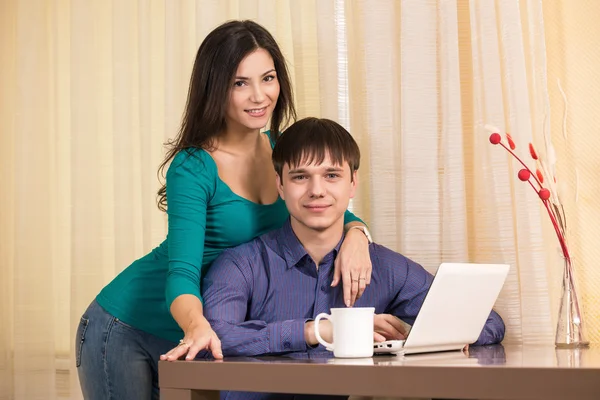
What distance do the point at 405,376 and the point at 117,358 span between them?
890 mm

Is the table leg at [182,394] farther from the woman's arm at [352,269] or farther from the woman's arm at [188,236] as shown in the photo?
the woman's arm at [352,269]

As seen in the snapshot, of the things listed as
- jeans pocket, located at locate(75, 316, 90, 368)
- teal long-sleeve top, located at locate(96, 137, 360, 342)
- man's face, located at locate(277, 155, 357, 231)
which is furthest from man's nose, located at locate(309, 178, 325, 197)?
jeans pocket, located at locate(75, 316, 90, 368)

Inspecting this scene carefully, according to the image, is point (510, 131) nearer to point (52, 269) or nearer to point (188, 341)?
point (188, 341)

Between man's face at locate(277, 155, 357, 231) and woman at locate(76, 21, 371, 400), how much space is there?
0.08 m

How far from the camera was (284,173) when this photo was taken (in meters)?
1.54

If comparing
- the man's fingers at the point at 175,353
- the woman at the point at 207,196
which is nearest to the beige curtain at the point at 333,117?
the woman at the point at 207,196

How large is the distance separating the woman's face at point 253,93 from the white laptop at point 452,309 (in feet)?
1.97

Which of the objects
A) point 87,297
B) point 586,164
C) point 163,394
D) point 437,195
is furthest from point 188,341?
point 87,297

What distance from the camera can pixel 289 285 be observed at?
5.01ft

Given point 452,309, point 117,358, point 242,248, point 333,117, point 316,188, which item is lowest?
point 117,358

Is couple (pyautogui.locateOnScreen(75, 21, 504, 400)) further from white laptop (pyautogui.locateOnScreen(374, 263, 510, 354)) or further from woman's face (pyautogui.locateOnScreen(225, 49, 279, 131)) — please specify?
white laptop (pyautogui.locateOnScreen(374, 263, 510, 354))

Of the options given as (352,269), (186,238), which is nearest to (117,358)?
(186,238)

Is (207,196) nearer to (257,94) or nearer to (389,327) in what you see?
(257,94)

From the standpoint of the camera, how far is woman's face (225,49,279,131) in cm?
163
